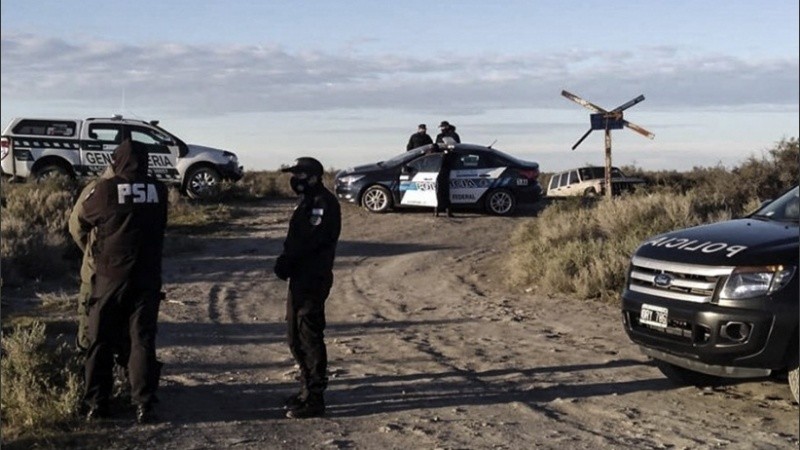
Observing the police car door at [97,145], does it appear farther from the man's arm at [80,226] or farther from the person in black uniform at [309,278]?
the person in black uniform at [309,278]

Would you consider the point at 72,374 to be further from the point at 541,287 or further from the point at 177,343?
the point at 541,287

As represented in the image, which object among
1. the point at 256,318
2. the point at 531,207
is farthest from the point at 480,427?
the point at 531,207

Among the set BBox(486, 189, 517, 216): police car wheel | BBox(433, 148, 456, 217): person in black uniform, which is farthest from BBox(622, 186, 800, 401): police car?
BBox(486, 189, 517, 216): police car wheel

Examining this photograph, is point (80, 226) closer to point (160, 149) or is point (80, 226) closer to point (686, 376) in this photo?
point (686, 376)

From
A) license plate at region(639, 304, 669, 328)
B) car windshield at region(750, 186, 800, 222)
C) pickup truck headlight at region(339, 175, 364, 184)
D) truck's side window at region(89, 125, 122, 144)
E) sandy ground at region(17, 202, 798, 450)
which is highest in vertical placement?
truck's side window at region(89, 125, 122, 144)

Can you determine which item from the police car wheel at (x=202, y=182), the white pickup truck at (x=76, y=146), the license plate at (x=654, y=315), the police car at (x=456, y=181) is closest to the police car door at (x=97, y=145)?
the white pickup truck at (x=76, y=146)

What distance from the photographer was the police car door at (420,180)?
2180 cm

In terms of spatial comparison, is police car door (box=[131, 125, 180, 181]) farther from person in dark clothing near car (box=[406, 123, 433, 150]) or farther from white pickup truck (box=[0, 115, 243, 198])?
person in dark clothing near car (box=[406, 123, 433, 150])

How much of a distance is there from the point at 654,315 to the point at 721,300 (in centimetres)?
63

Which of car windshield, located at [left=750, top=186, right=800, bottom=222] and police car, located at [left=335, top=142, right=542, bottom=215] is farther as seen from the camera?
police car, located at [left=335, top=142, right=542, bottom=215]

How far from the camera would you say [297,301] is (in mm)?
7895

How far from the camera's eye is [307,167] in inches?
316

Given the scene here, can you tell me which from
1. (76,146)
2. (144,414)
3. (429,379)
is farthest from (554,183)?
(144,414)

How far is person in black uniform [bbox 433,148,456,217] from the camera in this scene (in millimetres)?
21641
